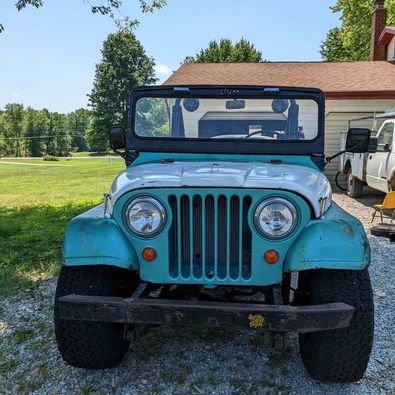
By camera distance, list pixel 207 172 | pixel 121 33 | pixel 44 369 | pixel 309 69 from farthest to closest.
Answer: pixel 309 69 < pixel 121 33 < pixel 44 369 < pixel 207 172

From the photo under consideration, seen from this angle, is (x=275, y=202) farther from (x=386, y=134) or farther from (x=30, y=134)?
(x=30, y=134)

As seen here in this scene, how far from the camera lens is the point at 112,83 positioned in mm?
→ 42312

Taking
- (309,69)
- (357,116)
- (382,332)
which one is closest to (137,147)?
(382,332)

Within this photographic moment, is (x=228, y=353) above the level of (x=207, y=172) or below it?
below

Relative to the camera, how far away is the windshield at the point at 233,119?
3555 millimetres

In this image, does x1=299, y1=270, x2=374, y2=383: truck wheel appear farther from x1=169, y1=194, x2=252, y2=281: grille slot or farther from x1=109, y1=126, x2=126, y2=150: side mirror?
x1=109, y1=126, x2=126, y2=150: side mirror

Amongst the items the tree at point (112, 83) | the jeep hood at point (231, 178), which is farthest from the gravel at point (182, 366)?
the tree at point (112, 83)

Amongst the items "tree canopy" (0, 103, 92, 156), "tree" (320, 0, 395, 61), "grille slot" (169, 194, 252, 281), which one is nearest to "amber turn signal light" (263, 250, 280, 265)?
"grille slot" (169, 194, 252, 281)

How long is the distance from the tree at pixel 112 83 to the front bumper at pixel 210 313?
4059 centimetres

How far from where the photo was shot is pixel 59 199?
11.3 m

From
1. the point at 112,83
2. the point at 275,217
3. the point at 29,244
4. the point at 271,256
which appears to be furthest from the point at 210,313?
the point at 112,83

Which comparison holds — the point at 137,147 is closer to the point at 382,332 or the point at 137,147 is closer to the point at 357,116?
the point at 382,332

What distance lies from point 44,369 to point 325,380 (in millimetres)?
1869

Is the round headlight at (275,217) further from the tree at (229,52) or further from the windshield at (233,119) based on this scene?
the tree at (229,52)
